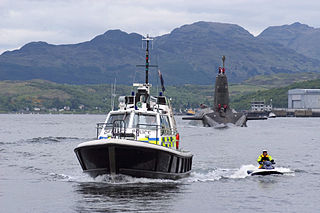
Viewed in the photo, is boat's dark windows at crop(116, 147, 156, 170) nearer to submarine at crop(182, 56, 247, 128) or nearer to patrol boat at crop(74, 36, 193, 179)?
A: patrol boat at crop(74, 36, 193, 179)

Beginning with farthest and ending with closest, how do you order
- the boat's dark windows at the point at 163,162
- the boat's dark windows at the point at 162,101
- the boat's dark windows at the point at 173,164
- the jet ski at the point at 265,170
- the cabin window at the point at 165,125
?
the jet ski at the point at 265,170
the boat's dark windows at the point at 162,101
the cabin window at the point at 165,125
the boat's dark windows at the point at 173,164
the boat's dark windows at the point at 163,162

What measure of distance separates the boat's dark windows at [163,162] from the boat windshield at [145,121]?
8.31ft

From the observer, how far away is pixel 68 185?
116ft

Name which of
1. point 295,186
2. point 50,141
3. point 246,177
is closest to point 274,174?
point 246,177

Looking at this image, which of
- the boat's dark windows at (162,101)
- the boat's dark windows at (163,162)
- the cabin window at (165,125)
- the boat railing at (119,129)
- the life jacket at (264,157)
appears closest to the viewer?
the boat's dark windows at (163,162)

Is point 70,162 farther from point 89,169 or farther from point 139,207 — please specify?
point 139,207

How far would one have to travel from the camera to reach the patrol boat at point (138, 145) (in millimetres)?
31688

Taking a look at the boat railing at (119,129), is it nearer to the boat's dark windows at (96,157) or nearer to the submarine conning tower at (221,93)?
the boat's dark windows at (96,157)

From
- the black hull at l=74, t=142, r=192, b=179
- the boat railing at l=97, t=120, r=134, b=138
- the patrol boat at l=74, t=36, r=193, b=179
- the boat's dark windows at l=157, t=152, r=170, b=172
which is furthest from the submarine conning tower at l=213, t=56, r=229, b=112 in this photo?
the boat's dark windows at l=157, t=152, r=170, b=172

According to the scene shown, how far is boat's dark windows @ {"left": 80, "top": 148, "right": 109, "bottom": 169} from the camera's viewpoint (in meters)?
31.9

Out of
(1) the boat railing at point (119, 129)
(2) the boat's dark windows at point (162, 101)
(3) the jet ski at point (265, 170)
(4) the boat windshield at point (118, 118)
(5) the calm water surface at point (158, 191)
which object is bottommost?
(5) the calm water surface at point (158, 191)

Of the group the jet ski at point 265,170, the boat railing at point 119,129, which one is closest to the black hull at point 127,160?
the boat railing at point 119,129

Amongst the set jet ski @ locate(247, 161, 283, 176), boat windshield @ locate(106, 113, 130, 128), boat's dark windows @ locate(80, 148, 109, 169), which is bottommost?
jet ski @ locate(247, 161, 283, 176)

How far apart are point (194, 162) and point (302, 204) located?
22.4 m
